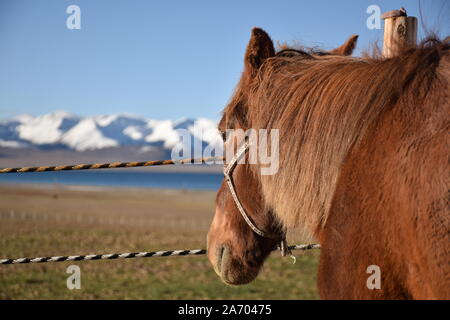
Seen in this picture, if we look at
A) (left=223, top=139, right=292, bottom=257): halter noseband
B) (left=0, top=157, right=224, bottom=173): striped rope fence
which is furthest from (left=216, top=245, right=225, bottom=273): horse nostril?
(left=0, top=157, right=224, bottom=173): striped rope fence

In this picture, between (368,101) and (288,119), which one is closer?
(368,101)

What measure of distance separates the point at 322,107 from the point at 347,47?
96 cm

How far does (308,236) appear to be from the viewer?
211 centimetres

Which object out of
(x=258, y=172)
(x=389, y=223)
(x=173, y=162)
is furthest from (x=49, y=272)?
(x=389, y=223)

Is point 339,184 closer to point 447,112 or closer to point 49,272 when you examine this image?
point 447,112

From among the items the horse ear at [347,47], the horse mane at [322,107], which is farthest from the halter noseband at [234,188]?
the horse ear at [347,47]

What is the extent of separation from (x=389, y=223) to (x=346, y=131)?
0.42m

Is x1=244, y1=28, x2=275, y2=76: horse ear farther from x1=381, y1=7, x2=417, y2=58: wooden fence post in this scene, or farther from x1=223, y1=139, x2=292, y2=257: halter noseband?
x1=381, y1=7, x2=417, y2=58: wooden fence post

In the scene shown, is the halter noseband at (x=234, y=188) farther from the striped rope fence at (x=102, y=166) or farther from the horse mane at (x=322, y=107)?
the striped rope fence at (x=102, y=166)

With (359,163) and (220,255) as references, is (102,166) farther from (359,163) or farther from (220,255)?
(359,163)

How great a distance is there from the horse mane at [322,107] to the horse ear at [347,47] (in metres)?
0.45

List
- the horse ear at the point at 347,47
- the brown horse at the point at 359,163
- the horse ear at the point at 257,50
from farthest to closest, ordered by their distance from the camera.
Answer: the horse ear at the point at 347,47, the horse ear at the point at 257,50, the brown horse at the point at 359,163

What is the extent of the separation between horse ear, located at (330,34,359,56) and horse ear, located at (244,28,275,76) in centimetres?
50

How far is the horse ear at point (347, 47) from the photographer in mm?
2584
